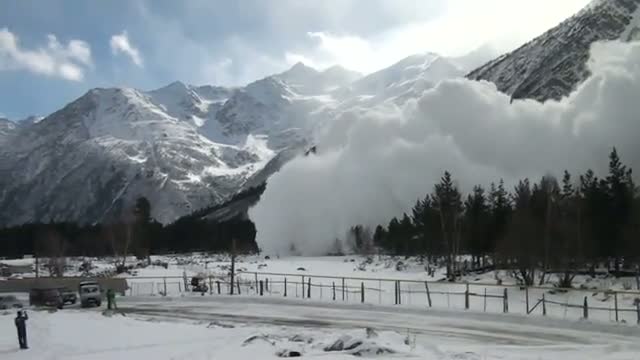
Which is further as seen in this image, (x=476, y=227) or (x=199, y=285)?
(x=476, y=227)

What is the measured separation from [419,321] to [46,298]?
3743 cm

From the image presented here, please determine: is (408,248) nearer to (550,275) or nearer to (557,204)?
(557,204)

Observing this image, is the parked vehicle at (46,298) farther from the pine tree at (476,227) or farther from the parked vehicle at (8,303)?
the pine tree at (476,227)

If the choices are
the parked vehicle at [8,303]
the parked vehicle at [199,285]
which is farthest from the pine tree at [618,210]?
the parked vehicle at [8,303]

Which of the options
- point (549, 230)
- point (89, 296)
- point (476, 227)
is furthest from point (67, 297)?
point (476, 227)

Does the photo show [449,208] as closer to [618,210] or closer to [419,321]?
[618,210]

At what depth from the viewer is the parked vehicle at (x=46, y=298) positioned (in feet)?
201

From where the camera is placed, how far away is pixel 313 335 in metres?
29.9

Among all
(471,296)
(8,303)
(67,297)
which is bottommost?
(8,303)

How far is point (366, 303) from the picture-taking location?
47.3m

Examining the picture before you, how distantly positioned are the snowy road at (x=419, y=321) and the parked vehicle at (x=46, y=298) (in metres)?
8.37

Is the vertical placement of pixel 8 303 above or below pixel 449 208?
below

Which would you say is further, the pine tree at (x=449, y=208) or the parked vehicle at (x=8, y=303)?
the pine tree at (x=449, y=208)

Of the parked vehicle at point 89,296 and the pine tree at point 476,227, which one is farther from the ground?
the pine tree at point 476,227
